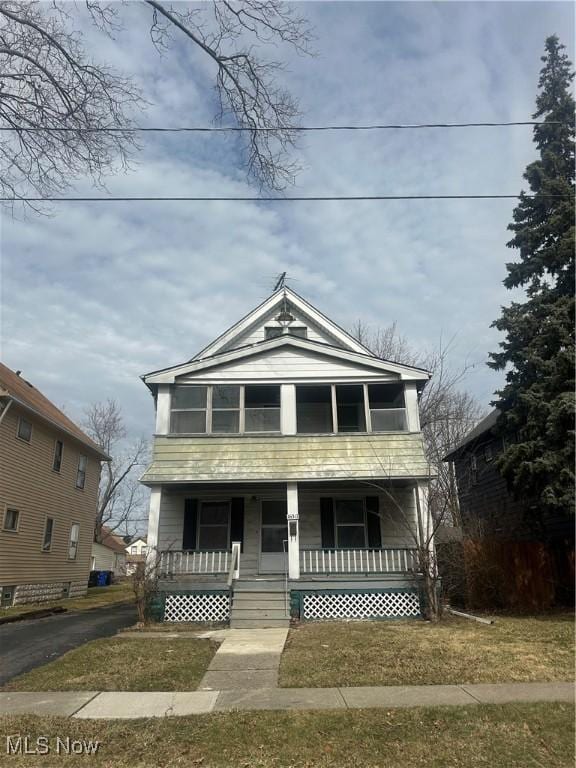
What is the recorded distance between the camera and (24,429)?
18.7m

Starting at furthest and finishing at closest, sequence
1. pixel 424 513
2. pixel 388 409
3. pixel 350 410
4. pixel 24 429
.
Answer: pixel 24 429, pixel 350 410, pixel 388 409, pixel 424 513

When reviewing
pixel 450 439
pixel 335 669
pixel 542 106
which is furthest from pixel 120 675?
pixel 450 439

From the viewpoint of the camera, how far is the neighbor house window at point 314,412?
625 inches

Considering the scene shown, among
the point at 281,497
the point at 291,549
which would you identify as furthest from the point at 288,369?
the point at 291,549

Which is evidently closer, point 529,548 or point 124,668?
point 124,668

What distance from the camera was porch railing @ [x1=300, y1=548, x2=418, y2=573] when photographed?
1323 centimetres

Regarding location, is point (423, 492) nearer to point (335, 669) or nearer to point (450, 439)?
point (335, 669)

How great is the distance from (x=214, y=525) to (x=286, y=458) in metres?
2.94

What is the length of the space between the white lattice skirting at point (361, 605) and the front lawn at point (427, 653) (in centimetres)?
116

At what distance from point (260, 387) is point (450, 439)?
726 inches

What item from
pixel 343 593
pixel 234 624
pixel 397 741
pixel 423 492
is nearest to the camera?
pixel 397 741

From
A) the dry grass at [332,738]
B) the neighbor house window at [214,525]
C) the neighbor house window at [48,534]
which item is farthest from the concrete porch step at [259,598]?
the neighbor house window at [48,534]

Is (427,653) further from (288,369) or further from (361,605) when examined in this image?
(288,369)

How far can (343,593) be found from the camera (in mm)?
12672
